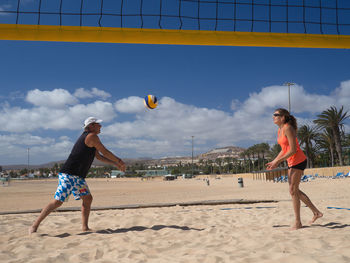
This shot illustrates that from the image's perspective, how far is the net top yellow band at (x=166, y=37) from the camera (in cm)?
549

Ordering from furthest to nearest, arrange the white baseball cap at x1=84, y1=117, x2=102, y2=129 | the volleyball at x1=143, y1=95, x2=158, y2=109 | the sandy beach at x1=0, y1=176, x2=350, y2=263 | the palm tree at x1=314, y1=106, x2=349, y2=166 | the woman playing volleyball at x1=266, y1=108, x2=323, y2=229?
the palm tree at x1=314, y1=106, x2=349, y2=166 → the volleyball at x1=143, y1=95, x2=158, y2=109 → the white baseball cap at x1=84, y1=117, x2=102, y2=129 → the woman playing volleyball at x1=266, y1=108, x2=323, y2=229 → the sandy beach at x1=0, y1=176, x2=350, y2=263

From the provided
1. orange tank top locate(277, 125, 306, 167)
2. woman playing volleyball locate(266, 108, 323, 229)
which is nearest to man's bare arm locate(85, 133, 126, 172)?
woman playing volleyball locate(266, 108, 323, 229)

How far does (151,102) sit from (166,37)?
292 centimetres

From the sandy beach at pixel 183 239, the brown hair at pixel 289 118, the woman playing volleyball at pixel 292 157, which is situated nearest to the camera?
the sandy beach at pixel 183 239

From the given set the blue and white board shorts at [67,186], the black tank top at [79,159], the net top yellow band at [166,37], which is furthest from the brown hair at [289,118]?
the net top yellow band at [166,37]

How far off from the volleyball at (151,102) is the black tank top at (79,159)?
16.2ft

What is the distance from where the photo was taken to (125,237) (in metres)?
3.39

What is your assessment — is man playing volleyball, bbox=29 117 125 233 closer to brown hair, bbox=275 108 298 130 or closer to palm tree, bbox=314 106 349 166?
brown hair, bbox=275 108 298 130

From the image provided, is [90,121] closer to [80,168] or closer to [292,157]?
[80,168]

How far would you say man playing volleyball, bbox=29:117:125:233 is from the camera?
3568 millimetres

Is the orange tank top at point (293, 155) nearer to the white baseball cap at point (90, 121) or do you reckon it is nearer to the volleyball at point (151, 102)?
the white baseball cap at point (90, 121)

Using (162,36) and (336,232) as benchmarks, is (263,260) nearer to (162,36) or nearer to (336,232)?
(336,232)

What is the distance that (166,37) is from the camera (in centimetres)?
591

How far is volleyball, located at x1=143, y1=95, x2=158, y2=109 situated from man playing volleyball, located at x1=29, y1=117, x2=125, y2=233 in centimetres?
483
